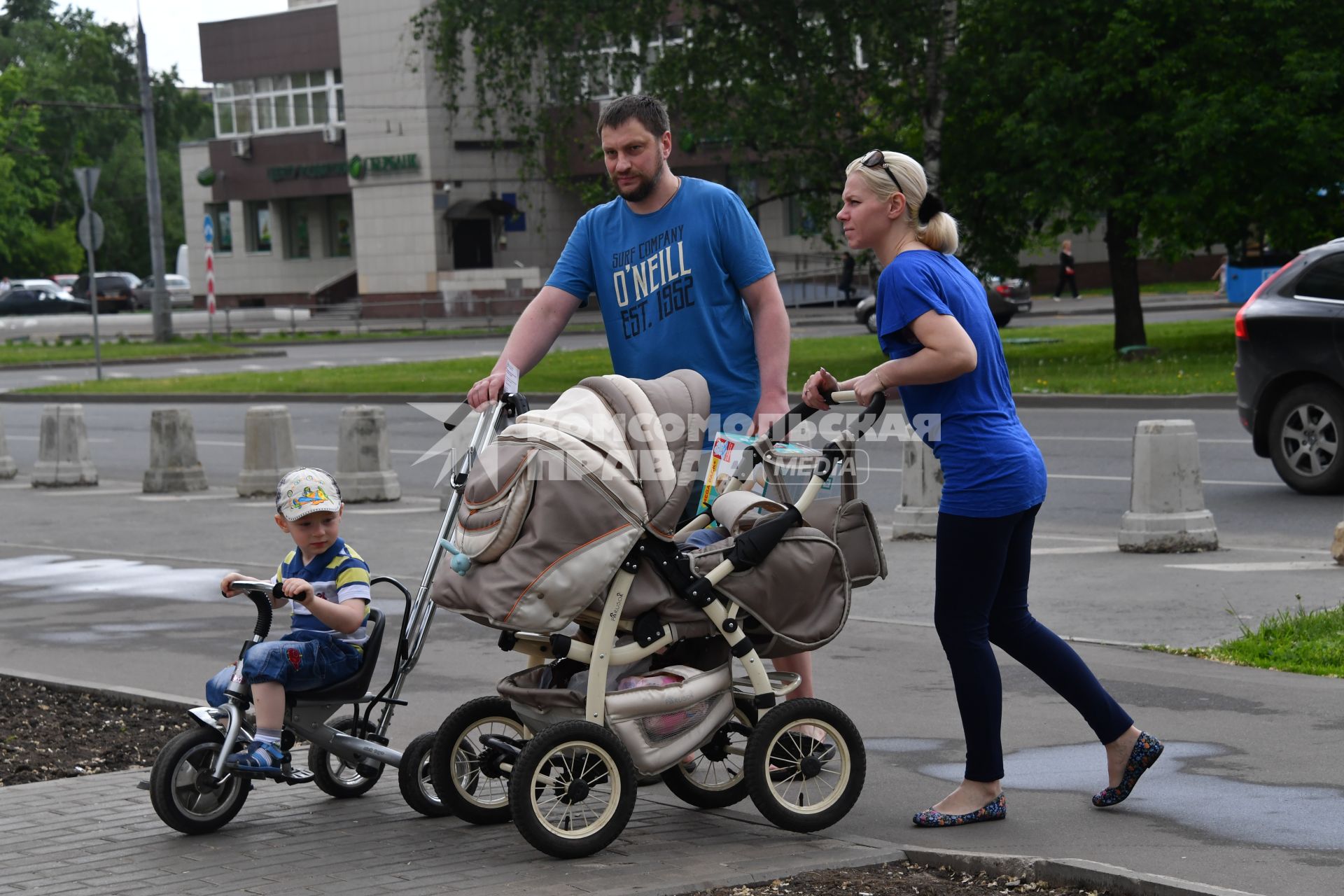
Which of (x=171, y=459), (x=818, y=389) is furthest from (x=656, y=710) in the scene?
(x=171, y=459)

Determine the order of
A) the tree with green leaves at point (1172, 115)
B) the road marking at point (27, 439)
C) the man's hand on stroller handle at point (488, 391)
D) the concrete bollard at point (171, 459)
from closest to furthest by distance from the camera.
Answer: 1. the man's hand on stroller handle at point (488, 391)
2. the concrete bollard at point (171, 459)
3. the road marking at point (27, 439)
4. the tree with green leaves at point (1172, 115)

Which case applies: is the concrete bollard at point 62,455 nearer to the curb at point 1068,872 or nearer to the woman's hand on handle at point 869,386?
the woman's hand on handle at point 869,386

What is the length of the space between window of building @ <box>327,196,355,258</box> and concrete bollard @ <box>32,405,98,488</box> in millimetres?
52411

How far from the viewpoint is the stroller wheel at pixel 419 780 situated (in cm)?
539

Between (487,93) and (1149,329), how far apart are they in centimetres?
2614

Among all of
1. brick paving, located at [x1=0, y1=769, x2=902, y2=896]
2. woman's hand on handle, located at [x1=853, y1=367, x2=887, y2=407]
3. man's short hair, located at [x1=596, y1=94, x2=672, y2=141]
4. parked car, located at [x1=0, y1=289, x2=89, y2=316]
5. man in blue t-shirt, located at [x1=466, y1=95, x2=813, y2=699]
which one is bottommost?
brick paving, located at [x1=0, y1=769, x2=902, y2=896]

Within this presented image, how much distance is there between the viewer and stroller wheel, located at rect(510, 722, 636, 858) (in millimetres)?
4812

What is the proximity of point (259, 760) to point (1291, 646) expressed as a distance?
4429 millimetres

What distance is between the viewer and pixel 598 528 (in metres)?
4.84

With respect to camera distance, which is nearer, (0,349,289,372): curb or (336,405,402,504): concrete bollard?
(336,405,402,504): concrete bollard

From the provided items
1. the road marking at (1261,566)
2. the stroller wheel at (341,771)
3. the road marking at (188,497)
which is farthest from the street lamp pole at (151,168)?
the stroller wheel at (341,771)

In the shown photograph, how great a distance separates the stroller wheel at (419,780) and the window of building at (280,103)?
2408 inches

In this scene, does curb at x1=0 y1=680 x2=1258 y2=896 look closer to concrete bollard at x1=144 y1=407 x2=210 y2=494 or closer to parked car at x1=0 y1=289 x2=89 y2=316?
concrete bollard at x1=144 y1=407 x2=210 y2=494

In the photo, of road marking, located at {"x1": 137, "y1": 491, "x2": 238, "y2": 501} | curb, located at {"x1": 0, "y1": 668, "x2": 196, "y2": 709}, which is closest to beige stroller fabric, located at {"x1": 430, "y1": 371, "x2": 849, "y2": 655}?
curb, located at {"x1": 0, "y1": 668, "x2": 196, "y2": 709}
